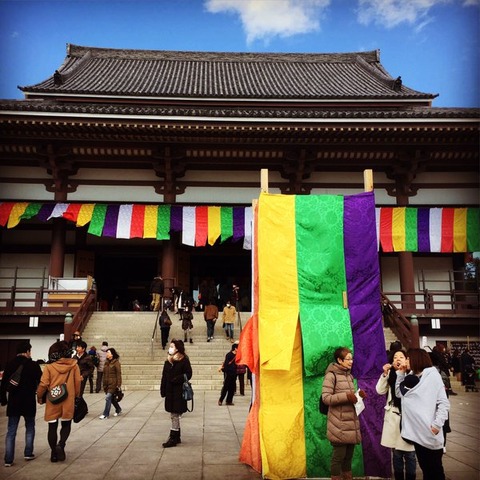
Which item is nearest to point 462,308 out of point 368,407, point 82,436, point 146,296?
point 368,407

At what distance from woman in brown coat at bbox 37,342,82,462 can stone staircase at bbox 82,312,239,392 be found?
6171 mm

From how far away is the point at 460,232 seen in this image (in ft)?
50.2

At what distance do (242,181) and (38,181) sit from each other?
25.3 feet

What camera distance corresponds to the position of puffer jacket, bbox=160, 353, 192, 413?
6.51m

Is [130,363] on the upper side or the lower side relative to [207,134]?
lower

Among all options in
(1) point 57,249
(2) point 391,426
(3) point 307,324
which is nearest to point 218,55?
(1) point 57,249

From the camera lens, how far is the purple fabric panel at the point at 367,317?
5.19m

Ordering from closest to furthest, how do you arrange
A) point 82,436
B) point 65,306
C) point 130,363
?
point 82,436, point 130,363, point 65,306

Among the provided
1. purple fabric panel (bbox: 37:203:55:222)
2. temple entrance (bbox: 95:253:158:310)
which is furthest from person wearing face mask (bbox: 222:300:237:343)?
temple entrance (bbox: 95:253:158:310)

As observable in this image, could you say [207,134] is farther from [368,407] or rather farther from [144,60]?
[144,60]

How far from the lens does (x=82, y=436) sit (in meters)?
7.11

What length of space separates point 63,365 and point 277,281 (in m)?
3.21

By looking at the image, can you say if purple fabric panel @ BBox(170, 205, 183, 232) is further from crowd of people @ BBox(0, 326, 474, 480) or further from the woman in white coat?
the woman in white coat

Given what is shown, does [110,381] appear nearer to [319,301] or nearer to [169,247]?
[319,301]
